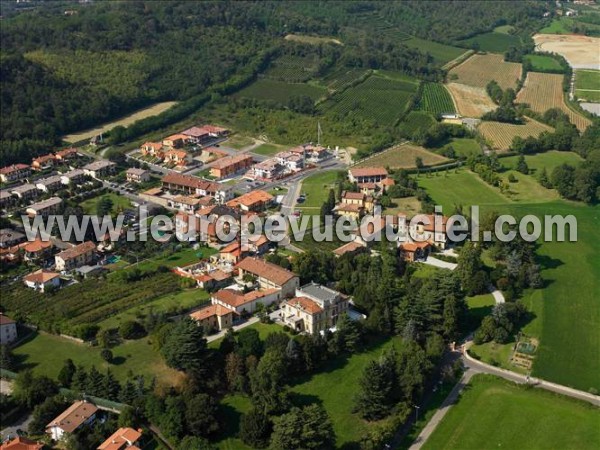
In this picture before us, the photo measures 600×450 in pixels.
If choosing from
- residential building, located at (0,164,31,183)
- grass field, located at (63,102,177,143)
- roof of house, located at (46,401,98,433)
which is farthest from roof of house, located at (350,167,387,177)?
roof of house, located at (46,401,98,433)

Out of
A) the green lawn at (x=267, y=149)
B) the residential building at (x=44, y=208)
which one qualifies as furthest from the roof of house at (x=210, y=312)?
the green lawn at (x=267, y=149)

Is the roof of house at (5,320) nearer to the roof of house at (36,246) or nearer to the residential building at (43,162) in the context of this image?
the roof of house at (36,246)

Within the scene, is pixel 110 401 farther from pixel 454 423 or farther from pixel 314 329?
pixel 454 423

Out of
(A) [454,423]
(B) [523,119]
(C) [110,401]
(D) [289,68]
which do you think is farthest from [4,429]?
(D) [289,68]

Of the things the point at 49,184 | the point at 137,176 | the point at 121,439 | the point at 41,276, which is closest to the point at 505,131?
the point at 137,176

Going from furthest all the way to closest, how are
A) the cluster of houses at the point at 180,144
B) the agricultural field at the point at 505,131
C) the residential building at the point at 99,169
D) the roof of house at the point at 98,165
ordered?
the agricultural field at the point at 505,131, the cluster of houses at the point at 180,144, the roof of house at the point at 98,165, the residential building at the point at 99,169

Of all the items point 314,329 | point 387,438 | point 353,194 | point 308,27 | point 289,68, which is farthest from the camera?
point 308,27
